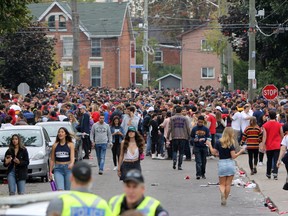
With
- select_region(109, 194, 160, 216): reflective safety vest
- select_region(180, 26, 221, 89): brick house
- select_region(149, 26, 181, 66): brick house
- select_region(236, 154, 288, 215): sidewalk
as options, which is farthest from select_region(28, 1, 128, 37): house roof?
select_region(109, 194, 160, 216): reflective safety vest

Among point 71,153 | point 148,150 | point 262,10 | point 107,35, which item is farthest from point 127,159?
point 107,35

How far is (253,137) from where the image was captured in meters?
24.1

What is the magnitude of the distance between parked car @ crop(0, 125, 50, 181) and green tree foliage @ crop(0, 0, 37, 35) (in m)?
2.63

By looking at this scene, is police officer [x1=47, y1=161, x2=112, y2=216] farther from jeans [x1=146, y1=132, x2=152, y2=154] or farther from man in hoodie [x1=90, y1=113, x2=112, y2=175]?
jeans [x1=146, y1=132, x2=152, y2=154]

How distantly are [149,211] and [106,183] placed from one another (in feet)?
47.5

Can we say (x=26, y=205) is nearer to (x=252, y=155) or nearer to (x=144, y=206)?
(x=144, y=206)

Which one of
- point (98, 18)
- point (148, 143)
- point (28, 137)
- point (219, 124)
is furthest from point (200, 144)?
point (98, 18)

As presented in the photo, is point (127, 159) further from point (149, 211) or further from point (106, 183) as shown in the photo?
point (149, 211)

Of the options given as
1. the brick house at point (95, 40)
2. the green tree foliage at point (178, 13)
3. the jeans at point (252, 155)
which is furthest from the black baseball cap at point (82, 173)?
the green tree foliage at point (178, 13)

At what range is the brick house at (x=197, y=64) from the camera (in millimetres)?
95688

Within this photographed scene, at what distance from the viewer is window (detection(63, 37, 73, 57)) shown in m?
89.8

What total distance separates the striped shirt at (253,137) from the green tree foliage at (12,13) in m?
6.28

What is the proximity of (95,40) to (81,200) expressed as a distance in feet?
269

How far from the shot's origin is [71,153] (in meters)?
17.8
